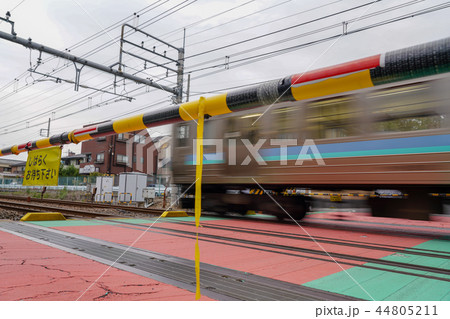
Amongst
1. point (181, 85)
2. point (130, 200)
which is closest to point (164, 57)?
point (181, 85)

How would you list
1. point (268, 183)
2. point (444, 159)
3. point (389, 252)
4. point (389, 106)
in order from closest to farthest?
point (389, 252), point (444, 159), point (389, 106), point (268, 183)

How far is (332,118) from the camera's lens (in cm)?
695

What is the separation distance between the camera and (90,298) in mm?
2014

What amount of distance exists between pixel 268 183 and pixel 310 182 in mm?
1097

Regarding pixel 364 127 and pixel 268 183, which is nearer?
pixel 364 127

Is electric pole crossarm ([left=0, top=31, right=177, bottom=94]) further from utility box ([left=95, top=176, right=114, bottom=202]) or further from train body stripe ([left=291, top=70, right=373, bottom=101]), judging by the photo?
train body stripe ([left=291, top=70, right=373, bottom=101])

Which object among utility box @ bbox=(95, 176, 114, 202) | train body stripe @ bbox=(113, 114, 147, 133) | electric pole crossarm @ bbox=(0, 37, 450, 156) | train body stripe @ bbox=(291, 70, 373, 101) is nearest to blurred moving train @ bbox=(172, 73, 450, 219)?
train body stripe @ bbox=(113, 114, 147, 133)

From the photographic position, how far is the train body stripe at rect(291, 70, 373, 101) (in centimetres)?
127

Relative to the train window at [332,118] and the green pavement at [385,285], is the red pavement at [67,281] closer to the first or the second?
the green pavement at [385,285]

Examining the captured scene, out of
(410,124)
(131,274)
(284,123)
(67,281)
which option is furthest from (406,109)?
(67,281)

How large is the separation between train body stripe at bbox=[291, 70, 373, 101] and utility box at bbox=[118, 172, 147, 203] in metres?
18.2

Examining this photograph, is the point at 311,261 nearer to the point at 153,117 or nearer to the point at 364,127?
the point at 153,117

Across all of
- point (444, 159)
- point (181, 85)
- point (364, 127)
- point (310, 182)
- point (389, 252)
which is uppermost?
point (181, 85)

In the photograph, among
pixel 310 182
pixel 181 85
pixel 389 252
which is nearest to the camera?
pixel 389 252
